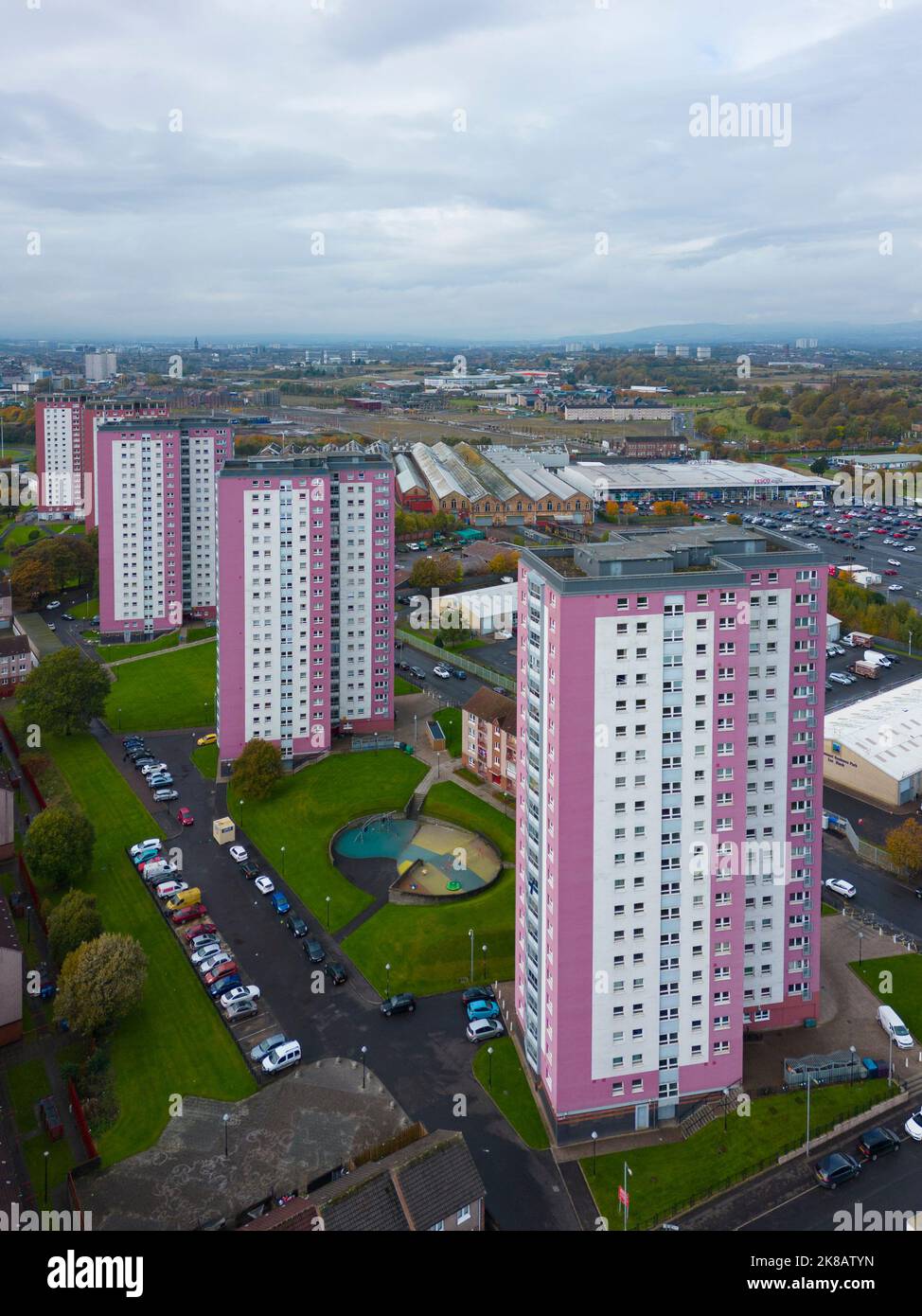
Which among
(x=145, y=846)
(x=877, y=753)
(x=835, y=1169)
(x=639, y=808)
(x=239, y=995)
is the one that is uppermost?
(x=639, y=808)

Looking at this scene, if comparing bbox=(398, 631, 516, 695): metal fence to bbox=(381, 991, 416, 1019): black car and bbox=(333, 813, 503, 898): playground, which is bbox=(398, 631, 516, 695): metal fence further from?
bbox=(381, 991, 416, 1019): black car

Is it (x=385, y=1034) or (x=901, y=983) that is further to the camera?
(x=901, y=983)

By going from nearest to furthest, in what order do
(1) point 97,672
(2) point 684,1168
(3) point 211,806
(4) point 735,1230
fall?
1. (4) point 735,1230
2. (2) point 684,1168
3. (3) point 211,806
4. (1) point 97,672

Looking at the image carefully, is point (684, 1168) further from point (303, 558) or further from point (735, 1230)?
point (303, 558)

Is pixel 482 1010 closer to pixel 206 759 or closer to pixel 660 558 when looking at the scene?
pixel 660 558

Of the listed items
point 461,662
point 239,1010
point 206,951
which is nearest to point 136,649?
point 461,662

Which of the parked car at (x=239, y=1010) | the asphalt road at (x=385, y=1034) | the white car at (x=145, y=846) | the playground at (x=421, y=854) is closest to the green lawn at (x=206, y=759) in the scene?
the asphalt road at (x=385, y=1034)

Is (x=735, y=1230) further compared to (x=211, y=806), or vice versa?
(x=211, y=806)

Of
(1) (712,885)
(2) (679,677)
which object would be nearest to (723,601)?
(2) (679,677)
